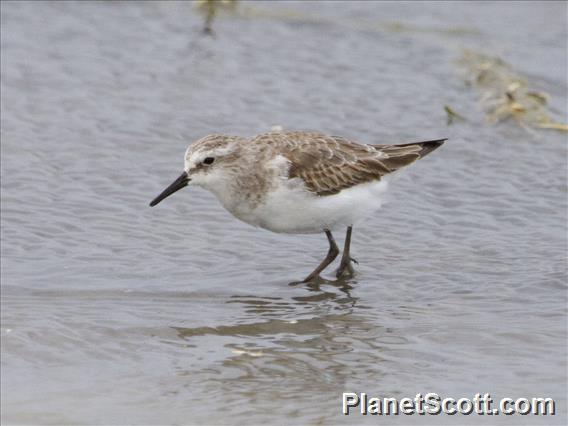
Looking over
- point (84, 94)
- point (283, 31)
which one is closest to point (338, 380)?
point (84, 94)

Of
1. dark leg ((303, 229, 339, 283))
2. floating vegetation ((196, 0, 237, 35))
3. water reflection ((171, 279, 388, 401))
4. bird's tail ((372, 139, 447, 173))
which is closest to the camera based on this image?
water reflection ((171, 279, 388, 401))

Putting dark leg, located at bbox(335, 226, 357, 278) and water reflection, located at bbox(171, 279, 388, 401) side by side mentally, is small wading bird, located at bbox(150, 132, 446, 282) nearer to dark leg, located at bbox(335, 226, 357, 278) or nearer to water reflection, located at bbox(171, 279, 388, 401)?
dark leg, located at bbox(335, 226, 357, 278)

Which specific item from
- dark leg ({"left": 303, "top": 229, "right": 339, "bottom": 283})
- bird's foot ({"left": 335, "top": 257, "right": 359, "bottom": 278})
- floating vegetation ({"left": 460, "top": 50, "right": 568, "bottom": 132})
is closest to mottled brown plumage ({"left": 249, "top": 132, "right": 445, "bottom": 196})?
dark leg ({"left": 303, "top": 229, "right": 339, "bottom": 283})

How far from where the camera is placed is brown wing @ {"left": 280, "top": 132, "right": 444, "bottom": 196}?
29.6 ft

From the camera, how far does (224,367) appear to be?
7.14m

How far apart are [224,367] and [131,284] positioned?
5.56 ft

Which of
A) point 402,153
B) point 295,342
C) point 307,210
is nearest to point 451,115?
point 402,153

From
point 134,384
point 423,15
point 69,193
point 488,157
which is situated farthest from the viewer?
point 423,15

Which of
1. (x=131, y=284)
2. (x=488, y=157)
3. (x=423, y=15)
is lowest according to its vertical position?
(x=131, y=284)

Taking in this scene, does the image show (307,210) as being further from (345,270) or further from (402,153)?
(402,153)

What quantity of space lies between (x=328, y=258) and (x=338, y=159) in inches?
32.7

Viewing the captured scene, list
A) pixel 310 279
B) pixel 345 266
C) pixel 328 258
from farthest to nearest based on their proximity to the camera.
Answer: pixel 328 258 < pixel 345 266 < pixel 310 279

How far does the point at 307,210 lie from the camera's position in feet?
29.2

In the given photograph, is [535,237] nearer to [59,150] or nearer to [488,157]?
[488,157]
